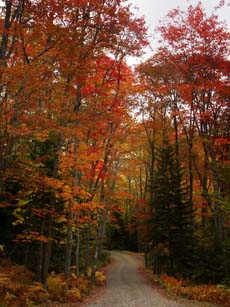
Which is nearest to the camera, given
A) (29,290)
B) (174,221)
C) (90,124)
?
(90,124)

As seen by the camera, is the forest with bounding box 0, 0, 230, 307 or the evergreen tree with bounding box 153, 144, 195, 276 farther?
the evergreen tree with bounding box 153, 144, 195, 276

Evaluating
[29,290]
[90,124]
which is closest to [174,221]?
[29,290]

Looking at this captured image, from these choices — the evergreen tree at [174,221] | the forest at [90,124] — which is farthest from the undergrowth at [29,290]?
the evergreen tree at [174,221]

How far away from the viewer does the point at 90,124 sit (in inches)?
382

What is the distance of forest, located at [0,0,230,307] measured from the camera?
9.26 meters

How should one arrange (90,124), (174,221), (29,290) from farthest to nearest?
(174,221) → (29,290) → (90,124)

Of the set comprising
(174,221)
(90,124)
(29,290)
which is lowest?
(29,290)

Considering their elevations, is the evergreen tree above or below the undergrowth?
above

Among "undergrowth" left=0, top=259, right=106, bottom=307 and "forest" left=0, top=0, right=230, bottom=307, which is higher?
"forest" left=0, top=0, right=230, bottom=307

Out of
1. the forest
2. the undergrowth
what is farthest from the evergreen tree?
the undergrowth

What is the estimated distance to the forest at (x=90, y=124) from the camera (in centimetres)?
926

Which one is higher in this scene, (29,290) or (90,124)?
(90,124)

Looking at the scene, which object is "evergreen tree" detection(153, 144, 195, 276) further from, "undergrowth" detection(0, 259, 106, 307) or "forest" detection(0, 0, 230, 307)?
"undergrowth" detection(0, 259, 106, 307)

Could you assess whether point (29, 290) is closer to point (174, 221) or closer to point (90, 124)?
point (90, 124)
